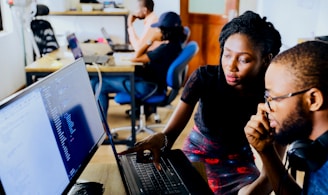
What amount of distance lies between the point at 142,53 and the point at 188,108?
155 centimetres

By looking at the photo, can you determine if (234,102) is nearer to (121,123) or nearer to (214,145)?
(214,145)

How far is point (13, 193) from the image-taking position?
0.74 meters

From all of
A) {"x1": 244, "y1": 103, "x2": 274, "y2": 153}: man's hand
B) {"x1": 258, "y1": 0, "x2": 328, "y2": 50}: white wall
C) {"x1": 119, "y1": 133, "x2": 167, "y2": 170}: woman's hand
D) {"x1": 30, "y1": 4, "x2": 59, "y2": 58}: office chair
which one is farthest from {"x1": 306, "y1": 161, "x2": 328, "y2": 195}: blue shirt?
{"x1": 30, "y1": 4, "x2": 59, "y2": 58}: office chair

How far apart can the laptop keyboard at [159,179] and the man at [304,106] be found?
331 millimetres

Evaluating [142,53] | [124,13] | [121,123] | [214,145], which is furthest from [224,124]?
[124,13]

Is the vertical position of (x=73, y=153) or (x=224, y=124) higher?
(x=73, y=153)

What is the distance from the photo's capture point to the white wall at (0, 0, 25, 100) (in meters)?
4.23

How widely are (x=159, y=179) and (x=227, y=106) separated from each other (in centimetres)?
51

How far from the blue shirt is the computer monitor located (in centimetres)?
62

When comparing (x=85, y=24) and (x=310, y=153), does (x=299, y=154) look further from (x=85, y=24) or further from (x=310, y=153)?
(x=85, y=24)

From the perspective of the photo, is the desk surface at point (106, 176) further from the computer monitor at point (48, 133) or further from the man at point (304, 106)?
the man at point (304, 106)

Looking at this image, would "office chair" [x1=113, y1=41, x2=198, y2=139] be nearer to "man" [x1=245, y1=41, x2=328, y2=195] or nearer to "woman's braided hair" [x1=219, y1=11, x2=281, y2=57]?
"woman's braided hair" [x1=219, y1=11, x2=281, y2=57]

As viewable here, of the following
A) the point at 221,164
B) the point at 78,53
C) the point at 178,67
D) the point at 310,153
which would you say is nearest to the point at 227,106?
the point at 221,164

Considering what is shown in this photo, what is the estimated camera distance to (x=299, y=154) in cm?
101
